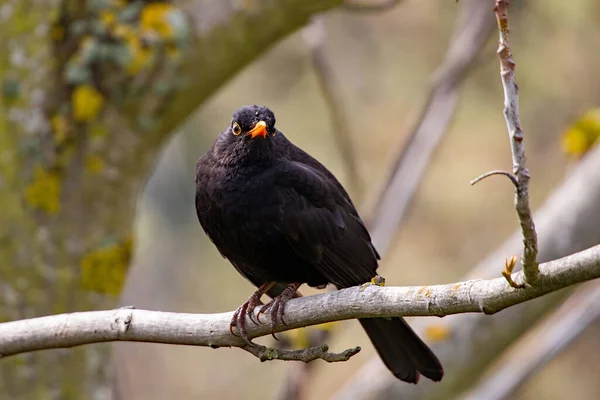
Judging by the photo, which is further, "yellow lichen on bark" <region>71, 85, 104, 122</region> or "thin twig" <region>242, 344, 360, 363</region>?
"yellow lichen on bark" <region>71, 85, 104, 122</region>

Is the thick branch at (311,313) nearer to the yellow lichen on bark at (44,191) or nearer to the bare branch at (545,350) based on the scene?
the yellow lichen on bark at (44,191)

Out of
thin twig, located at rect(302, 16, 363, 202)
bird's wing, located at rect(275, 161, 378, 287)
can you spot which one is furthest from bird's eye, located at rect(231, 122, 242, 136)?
thin twig, located at rect(302, 16, 363, 202)

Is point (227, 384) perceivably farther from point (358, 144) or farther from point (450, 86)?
point (450, 86)

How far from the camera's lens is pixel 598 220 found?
15.0 feet

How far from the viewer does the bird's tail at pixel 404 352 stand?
3889 mm

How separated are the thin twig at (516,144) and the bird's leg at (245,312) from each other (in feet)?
4.10

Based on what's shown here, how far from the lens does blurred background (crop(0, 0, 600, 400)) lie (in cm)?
873

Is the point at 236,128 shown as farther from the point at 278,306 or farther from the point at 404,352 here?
the point at 404,352

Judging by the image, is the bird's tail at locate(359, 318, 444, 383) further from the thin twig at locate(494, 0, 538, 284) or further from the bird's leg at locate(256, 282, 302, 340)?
the thin twig at locate(494, 0, 538, 284)

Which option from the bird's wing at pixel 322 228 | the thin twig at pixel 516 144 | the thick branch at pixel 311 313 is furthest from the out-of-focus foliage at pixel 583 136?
the thin twig at pixel 516 144

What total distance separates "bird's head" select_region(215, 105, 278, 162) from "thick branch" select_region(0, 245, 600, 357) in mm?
925

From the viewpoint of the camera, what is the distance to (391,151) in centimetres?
973

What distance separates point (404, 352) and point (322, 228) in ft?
2.18

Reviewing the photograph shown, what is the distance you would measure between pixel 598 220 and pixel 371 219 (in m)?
1.44
